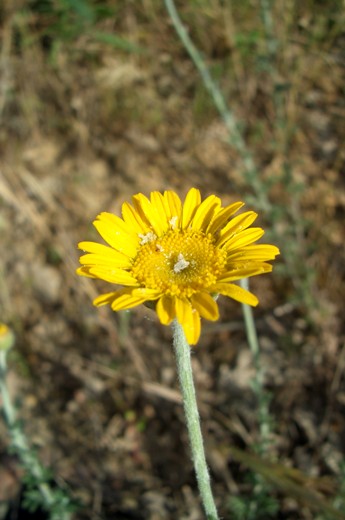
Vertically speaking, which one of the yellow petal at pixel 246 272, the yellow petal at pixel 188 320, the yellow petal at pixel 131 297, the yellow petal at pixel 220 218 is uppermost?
the yellow petal at pixel 220 218

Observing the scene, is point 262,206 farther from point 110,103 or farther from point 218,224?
point 110,103

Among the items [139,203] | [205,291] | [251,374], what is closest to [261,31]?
[251,374]

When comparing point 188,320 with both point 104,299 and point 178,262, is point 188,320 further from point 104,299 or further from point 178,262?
point 178,262

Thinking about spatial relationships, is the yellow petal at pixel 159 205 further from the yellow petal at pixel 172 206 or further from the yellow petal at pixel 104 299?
the yellow petal at pixel 104 299

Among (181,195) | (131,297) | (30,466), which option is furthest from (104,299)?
(181,195)

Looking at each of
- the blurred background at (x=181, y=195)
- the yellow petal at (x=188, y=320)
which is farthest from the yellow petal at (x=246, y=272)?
the blurred background at (x=181, y=195)

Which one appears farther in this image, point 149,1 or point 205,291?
point 149,1
